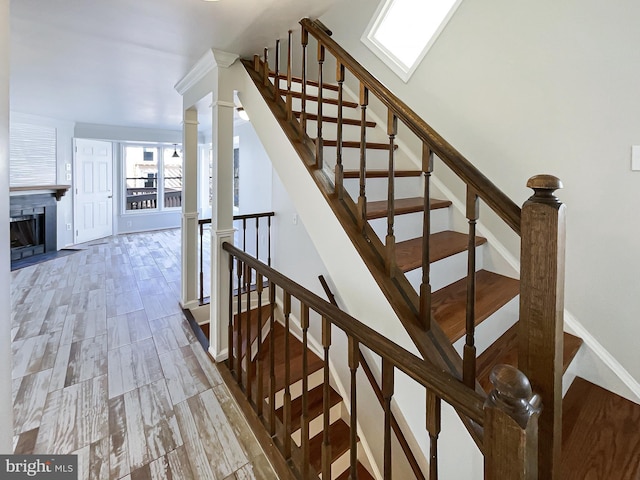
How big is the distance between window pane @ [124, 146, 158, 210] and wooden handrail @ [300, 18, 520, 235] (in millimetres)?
7697

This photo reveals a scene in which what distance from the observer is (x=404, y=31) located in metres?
2.82

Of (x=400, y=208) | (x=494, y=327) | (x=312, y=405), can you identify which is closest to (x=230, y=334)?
(x=312, y=405)

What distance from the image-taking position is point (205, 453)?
1667 mm

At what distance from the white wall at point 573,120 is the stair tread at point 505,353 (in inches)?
7.0

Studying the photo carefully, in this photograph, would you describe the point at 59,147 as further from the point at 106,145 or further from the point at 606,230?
the point at 606,230

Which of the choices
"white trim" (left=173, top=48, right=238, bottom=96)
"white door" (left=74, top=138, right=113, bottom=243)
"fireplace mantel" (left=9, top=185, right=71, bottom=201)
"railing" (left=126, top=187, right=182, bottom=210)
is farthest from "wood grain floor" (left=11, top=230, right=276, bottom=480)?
"railing" (left=126, top=187, right=182, bottom=210)

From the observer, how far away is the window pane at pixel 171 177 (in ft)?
26.9

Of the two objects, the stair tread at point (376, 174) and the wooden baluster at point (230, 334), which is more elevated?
the stair tread at point (376, 174)

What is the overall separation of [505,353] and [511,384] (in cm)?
111

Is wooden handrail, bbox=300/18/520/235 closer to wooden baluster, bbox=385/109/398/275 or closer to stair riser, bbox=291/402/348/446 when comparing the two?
wooden baluster, bbox=385/109/398/275

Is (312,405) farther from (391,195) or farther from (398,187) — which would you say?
(391,195)

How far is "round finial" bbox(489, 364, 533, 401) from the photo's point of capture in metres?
0.63

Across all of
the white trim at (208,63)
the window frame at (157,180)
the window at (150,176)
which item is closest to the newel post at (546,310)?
the white trim at (208,63)

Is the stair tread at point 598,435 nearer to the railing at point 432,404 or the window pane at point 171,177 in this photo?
the railing at point 432,404
